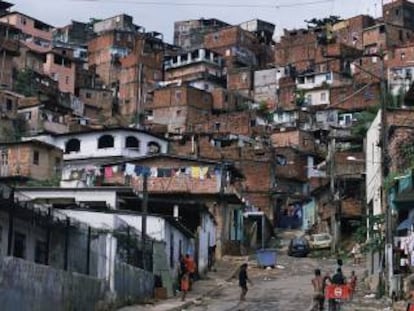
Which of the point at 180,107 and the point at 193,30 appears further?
the point at 193,30

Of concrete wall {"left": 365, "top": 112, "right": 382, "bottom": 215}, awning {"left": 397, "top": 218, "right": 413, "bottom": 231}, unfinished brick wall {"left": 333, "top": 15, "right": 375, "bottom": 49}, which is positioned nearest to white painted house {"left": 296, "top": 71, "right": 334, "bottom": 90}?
unfinished brick wall {"left": 333, "top": 15, "right": 375, "bottom": 49}

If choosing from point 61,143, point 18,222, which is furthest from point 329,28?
point 18,222

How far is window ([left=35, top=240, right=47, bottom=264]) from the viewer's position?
20.9m

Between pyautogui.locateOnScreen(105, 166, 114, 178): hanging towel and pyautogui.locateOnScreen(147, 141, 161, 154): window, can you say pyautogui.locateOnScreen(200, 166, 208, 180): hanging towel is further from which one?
pyautogui.locateOnScreen(147, 141, 161, 154): window

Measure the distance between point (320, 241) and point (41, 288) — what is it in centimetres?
3656

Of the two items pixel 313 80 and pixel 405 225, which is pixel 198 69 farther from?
pixel 405 225

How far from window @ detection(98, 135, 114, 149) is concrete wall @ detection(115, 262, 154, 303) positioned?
3626cm

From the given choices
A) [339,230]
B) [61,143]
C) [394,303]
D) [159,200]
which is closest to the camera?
[394,303]

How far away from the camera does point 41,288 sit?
16969mm

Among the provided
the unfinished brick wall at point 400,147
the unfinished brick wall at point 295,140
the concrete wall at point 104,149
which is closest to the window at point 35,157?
the concrete wall at point 104,149

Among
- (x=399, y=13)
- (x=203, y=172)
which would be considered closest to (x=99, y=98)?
(x=399, y=13)

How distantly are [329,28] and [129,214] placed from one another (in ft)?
286

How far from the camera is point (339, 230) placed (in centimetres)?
5453

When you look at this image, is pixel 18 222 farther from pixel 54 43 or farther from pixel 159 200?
pixel 54 43
